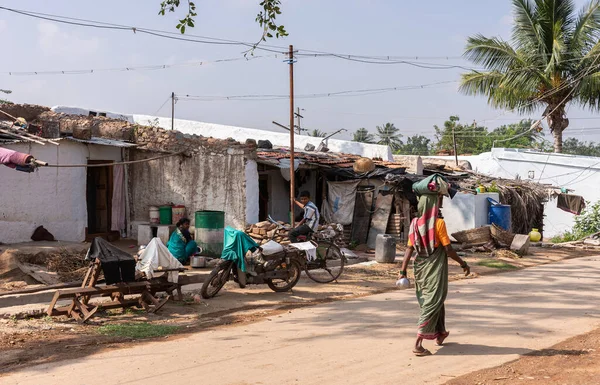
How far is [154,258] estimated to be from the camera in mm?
9141

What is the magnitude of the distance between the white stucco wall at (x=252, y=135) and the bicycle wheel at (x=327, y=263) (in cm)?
1182

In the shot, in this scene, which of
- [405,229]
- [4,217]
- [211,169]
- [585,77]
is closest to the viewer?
[4,217]

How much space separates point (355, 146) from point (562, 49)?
8625 millimetres

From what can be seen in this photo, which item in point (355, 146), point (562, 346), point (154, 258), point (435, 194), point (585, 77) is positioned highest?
point (585, 77)

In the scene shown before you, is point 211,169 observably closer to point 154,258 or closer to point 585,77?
point 154,258

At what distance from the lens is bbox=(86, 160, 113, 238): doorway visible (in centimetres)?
1712

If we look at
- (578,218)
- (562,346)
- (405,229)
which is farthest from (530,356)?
(578,218)

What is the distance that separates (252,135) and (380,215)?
9.18m

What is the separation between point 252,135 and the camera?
25.9m

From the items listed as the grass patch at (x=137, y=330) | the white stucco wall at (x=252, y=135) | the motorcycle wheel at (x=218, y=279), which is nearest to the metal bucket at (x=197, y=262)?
the motorcycle wheel at (x=218, y=279)

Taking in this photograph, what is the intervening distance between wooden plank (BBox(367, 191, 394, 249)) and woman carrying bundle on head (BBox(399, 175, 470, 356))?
37.5ft

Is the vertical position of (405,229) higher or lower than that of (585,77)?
lower

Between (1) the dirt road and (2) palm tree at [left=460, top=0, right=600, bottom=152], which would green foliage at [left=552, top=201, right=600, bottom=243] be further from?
(1) the dirt road

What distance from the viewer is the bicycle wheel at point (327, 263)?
11.9m
